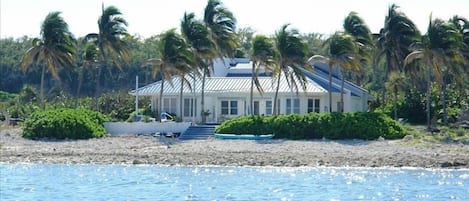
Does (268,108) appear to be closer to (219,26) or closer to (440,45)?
(219,26)

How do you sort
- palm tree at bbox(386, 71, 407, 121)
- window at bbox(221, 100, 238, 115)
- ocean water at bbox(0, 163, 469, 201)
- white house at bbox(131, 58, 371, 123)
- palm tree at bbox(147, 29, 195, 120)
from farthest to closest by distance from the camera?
1. window at bbox(221, 100, 238, 115)
2. white house at bbox(131, 58, 371, 123)
3. palm tree at bbox(386, 71, 407, 121)
4. palm tree at bbox(147, 29, 195, 120)
5. ocean water at bbox(0, 163, 469, 201)

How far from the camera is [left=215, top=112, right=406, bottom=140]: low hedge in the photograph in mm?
49250

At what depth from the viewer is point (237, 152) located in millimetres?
44656

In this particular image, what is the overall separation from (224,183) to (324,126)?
15.6 metres

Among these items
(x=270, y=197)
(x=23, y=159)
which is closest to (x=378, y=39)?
(x=23, y=159)

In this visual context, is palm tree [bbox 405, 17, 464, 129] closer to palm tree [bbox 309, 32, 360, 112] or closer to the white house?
palm tree [bbox 309, 32, 360, 112]

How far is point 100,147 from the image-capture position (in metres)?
47.4

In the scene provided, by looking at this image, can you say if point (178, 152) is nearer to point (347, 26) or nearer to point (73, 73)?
point (347, 26)

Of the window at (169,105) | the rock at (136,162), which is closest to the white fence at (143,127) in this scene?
the window at (169,105)

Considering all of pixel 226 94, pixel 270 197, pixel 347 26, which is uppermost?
pixel 347 26

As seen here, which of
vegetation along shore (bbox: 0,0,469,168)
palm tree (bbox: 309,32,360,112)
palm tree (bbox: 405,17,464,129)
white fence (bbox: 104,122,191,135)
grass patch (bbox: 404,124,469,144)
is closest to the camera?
vegetation along shore (bbox: 0,0,469,168)

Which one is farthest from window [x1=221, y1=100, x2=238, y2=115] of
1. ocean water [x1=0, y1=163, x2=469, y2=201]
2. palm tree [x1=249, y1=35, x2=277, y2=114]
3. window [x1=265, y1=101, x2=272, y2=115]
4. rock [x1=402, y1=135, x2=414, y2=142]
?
ocean water [x1=0, y1=163, x2=469, y2=201]

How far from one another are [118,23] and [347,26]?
14.1 meters

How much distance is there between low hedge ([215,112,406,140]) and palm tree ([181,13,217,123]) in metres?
6.49
